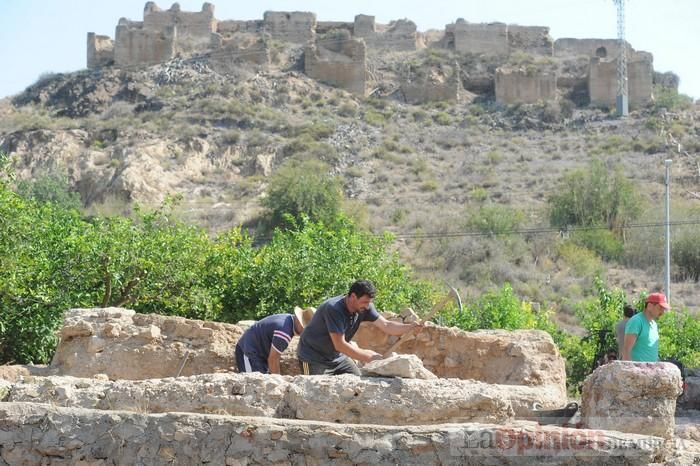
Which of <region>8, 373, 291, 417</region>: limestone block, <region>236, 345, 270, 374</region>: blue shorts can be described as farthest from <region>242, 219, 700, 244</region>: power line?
<region>8, 373, 291, 417</region>: limestone block

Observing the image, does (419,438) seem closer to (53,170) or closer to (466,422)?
(466,422)

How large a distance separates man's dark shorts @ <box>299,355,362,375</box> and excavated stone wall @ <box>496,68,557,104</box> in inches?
1538

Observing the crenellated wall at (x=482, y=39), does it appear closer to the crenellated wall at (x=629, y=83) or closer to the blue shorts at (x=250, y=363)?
the crenellated wall at (x=629, y=83)

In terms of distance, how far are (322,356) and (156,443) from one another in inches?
74.9

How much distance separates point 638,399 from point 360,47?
41859mm

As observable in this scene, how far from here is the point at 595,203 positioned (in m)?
32.3

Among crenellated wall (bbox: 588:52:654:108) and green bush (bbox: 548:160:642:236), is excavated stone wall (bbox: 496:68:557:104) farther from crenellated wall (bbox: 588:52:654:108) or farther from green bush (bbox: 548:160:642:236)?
green bush (bbox: 548:160:642:236)

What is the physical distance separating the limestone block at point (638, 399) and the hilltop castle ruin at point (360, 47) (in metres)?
40.6

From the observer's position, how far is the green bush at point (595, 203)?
32.0 m

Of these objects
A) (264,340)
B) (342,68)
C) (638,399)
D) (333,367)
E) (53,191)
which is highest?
(342,68)

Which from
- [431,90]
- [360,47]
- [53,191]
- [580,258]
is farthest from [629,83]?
[53,191]

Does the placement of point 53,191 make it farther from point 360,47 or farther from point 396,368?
point 396,368

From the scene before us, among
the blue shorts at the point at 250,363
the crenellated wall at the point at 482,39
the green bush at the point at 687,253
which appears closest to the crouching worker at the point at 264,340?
the blue shorts at the point at 250,363

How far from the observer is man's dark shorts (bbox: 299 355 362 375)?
749 centimetres
